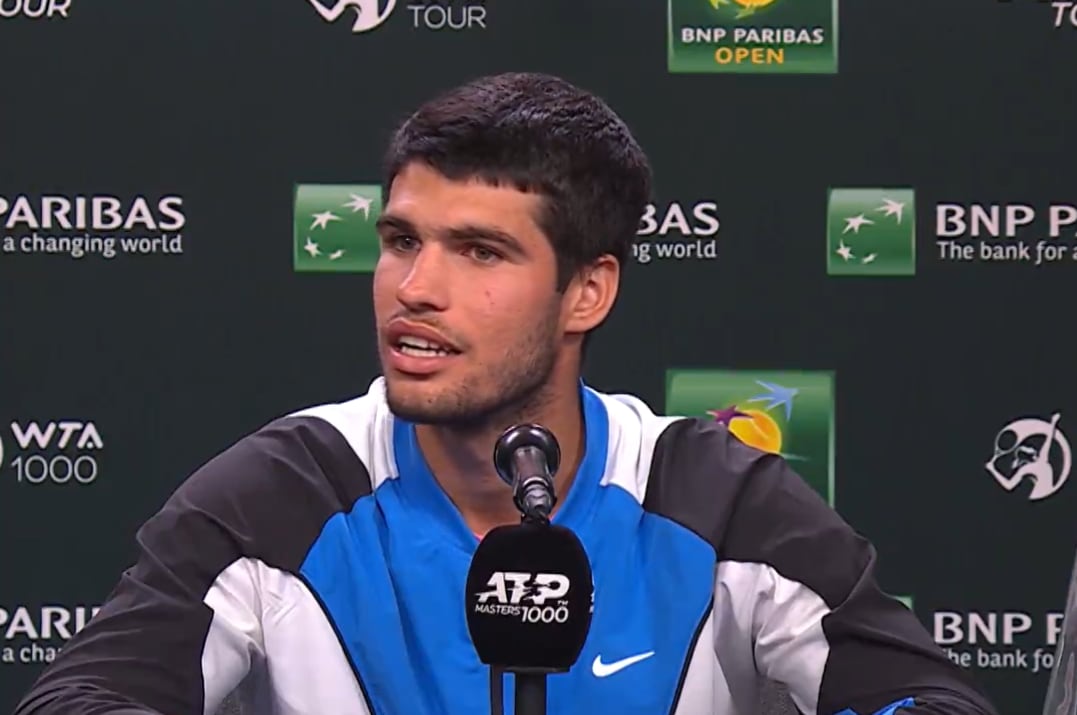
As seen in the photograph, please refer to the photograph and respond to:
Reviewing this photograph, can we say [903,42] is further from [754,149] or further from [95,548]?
[95,548]

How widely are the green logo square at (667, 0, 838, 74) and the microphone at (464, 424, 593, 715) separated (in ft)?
6.81

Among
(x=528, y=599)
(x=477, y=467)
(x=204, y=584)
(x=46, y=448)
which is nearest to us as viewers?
(x=528, y=599)

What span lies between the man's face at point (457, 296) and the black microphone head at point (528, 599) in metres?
0.46

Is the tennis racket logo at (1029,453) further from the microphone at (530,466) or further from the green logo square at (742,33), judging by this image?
the microphone at (530,466)

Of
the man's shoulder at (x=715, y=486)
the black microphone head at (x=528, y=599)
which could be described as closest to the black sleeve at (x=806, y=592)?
the man's shoulder at (x=715, y=486)

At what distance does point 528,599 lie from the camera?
1.27 meters

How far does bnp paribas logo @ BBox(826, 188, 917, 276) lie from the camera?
3.26 m

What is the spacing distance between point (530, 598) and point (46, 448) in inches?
85.2

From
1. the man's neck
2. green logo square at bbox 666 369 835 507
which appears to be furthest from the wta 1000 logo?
the man's neck

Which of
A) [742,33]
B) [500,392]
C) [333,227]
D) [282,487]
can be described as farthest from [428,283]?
[742,33]

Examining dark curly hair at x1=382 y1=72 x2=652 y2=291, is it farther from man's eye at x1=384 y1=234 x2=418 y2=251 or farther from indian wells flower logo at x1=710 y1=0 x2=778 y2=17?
indian wells flower logo at x1=710 y1=0 x2=778 y2=17

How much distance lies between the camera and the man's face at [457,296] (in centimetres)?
173

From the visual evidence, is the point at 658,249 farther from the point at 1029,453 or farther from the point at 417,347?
the point at 417,347

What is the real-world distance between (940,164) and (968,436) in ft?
1.68
